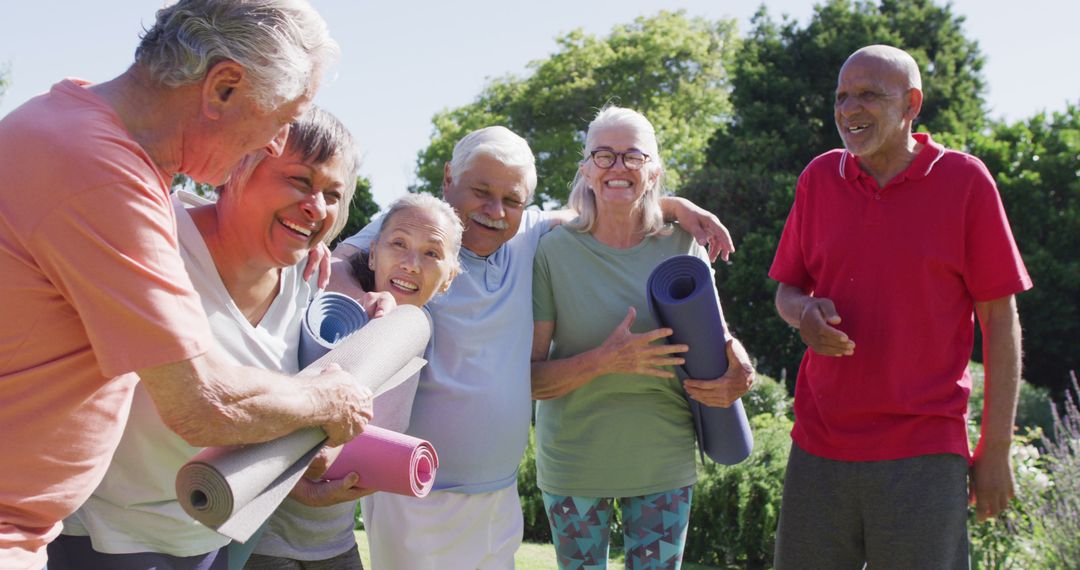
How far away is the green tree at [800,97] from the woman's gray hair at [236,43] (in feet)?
51.0

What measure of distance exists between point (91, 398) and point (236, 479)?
1.04 feet

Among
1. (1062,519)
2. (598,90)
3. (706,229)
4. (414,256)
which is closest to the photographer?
(414,256)

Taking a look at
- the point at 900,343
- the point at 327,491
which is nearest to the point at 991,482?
the point at 900,343

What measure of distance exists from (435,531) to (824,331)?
1531 mm

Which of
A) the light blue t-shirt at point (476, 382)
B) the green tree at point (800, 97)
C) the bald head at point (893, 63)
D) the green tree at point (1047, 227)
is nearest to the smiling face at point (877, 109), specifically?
the bald head at point (893, 63)

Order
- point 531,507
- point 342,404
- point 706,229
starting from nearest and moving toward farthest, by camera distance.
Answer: point 342,404 < point 706,229 < point 531,507

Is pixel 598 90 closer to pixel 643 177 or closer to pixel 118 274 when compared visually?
pixel 643 177

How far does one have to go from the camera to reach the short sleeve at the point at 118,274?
1680mm

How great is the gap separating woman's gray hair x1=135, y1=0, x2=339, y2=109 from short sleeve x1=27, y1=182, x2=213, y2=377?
0.30 meters

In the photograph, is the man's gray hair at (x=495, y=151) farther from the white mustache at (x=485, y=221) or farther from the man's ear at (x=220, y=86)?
the man's ear at (x=220, y=86)

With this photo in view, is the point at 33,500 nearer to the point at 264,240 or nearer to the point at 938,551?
the point at 264,240

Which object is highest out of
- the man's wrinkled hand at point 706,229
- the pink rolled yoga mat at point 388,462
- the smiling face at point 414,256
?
the man's wrinkled hand at point 706,229

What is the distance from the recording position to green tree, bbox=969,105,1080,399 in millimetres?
14398

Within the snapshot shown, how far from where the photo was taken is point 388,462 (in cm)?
254
